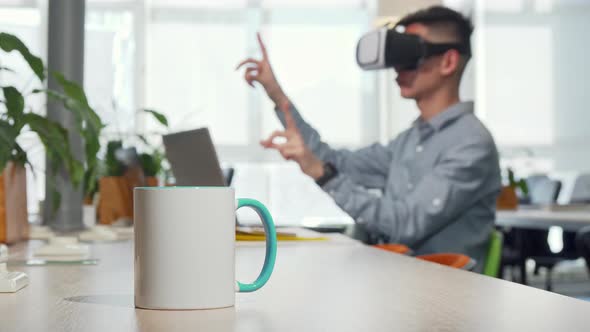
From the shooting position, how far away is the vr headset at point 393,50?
2.30 m

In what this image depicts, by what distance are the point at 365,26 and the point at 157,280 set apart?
755 cm

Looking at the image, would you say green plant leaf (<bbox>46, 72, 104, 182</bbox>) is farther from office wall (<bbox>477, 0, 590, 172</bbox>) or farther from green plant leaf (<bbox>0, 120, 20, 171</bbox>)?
office wall (<bbox>477, 0, 590, 172</bbox>)

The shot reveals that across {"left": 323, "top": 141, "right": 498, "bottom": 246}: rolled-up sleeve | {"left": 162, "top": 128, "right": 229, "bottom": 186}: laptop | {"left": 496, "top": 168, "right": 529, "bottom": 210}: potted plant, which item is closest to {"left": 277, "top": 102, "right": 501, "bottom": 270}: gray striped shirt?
{"left": 323, "top": 141, "right": 498, "bottom": 246}: rolled-up sleeve

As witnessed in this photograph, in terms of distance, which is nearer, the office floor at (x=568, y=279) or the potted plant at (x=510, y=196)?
the potted plant at (x=510, y=196)

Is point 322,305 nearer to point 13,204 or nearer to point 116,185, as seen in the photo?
point 13,204

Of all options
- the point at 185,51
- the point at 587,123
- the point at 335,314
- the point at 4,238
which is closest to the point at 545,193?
the point at 587,123

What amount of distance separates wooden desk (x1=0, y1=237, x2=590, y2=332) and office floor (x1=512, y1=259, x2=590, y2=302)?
5925 mm

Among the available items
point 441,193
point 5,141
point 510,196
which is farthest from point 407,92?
point 510,196

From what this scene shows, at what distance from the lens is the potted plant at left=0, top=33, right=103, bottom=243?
52.4 inches

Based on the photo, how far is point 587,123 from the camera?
26.1 ft

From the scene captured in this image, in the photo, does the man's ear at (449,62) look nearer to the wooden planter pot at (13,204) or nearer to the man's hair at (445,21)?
the man's hair at (445,21)

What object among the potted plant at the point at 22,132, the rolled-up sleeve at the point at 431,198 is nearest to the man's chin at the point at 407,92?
the rolled-up sleeve at the point at 431,198

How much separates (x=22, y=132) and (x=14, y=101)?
0.41 feet

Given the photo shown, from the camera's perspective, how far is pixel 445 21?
100 inches
